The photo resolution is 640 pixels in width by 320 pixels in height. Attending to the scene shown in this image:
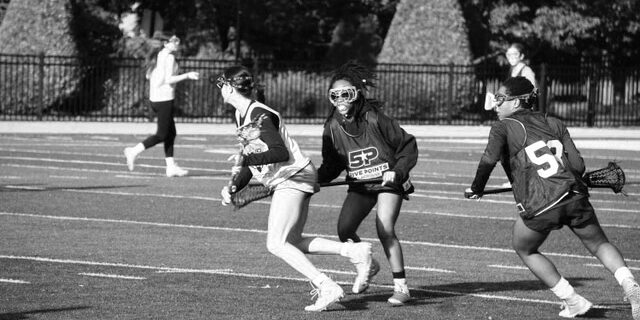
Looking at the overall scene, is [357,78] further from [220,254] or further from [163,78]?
[163,78]

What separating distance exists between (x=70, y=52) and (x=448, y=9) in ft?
33.6

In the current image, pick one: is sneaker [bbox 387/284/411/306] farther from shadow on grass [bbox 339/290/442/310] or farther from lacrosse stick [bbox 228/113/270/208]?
lacrosse stick [bbox 228/113/270/208]

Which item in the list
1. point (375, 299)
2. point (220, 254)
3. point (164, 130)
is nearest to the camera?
point (375, 299)

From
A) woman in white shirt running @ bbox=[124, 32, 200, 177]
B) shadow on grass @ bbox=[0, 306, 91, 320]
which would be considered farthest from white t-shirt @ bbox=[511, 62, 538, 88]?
shadow on grass @ bbox=[0, 306, 91, 320]

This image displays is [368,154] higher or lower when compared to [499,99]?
lower

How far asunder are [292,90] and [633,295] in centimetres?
2644

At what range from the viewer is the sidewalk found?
27406 mm

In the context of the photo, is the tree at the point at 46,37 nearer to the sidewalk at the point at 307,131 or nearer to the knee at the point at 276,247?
the sidewalk at the point at 307,131

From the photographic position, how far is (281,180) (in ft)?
27.7

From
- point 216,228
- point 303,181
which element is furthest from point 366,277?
point 216,228

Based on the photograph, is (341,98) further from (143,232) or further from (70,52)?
(70,52)

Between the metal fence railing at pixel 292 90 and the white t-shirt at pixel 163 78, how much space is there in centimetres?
1340

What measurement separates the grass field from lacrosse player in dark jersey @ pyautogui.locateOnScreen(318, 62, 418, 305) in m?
0.40

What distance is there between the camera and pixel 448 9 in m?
34.8
